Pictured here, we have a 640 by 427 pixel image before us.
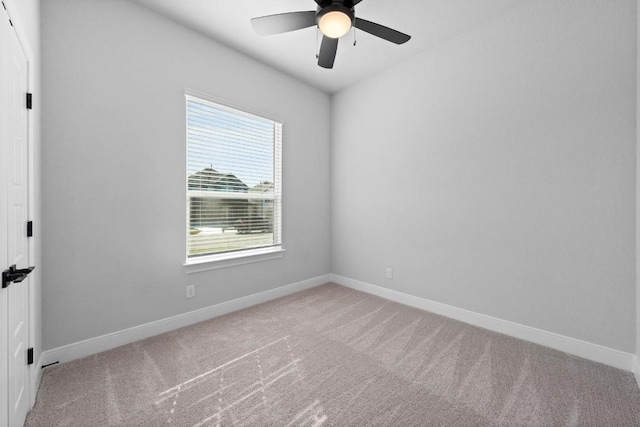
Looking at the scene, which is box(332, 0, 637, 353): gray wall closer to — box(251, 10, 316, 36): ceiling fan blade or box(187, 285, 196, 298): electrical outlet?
box(251, 10, 316, 36): ceiling fan blade

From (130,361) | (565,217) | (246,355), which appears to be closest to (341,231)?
(246,355)

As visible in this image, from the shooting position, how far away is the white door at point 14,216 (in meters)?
1.21

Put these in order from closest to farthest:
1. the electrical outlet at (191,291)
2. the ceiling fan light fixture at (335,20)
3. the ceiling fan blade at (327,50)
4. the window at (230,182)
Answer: the ceiling fan light fixture at (335,20)
the ceiling fan blade at (327,50)
the electrical outlet at (191,291)
the window at (230,182)

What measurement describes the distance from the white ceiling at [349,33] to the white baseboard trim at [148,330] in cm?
281

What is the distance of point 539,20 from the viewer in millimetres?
2270

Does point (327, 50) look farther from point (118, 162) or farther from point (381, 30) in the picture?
point (118, 162)

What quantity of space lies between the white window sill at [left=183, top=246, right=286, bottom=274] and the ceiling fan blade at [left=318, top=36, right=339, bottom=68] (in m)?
2.17

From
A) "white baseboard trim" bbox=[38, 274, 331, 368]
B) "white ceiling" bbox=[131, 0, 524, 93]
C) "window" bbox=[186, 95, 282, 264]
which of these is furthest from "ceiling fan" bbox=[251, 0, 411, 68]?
"white baseboard trim" bbox=[38, 274, 331, 368]

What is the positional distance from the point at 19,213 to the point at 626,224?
391cm

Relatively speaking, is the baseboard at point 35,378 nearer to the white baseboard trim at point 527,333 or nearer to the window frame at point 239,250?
the window frame at point 239,250

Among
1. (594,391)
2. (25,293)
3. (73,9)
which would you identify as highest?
(73,9)

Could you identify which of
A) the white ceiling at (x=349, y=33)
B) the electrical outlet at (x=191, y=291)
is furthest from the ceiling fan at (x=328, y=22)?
the electrical outlet at (x=191, y=291)

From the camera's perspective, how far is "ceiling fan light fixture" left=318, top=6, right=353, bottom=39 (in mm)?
1809

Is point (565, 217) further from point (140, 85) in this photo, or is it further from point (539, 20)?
point (140, 85)
